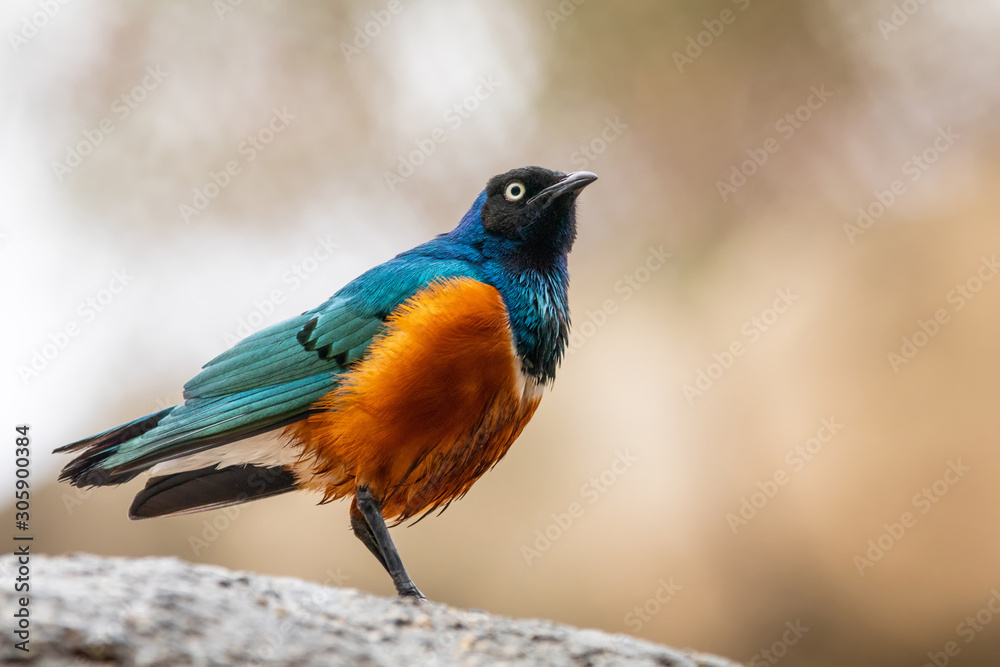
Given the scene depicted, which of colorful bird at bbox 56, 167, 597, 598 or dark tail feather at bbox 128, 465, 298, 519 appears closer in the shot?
colorful bird at bbox 56, 167, 597, 598

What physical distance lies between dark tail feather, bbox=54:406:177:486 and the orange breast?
2.20ft

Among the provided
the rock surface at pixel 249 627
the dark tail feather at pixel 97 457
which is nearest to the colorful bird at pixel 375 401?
the dark tail feather at pixel 97 457

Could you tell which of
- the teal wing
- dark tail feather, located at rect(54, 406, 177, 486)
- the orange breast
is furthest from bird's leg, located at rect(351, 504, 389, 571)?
dark tail feather, located at rect(54, 406, 177, 486)

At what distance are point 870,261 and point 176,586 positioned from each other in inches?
248

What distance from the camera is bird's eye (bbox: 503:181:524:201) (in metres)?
4.27

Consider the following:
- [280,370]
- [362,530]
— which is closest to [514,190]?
[280,370]

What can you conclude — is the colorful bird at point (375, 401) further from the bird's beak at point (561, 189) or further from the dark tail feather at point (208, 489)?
the bird's beak at point (561, 189)

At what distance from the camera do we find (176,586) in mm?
2670

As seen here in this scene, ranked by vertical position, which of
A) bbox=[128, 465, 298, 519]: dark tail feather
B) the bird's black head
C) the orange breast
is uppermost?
the bird's black head

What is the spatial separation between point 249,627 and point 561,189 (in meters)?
2.49

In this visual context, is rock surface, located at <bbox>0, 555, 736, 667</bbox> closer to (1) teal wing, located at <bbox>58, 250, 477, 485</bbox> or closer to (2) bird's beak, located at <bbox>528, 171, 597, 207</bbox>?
(1) teal wing, located at <bbox>58, 250, 477, 485</bbox>

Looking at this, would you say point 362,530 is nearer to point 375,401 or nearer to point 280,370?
point 375,401

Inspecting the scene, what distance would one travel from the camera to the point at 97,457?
146 inches

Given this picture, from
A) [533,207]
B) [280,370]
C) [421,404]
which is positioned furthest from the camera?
[533,207]
